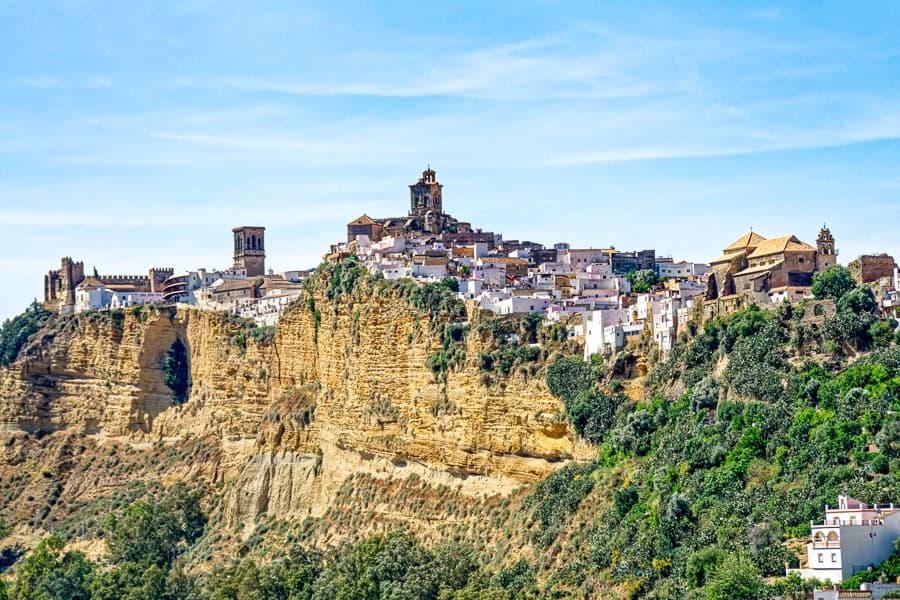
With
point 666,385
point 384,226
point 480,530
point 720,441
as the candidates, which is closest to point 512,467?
point 480,530

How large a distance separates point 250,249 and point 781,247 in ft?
138

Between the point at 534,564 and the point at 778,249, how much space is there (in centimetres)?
1541

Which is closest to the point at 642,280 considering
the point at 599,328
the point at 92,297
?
the point at 599,328

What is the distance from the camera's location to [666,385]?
5891 centimetres

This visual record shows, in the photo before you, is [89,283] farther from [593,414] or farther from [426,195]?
[593,414]

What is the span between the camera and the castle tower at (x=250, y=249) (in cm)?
9950

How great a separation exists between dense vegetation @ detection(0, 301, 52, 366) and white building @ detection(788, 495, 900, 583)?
60.4 meters

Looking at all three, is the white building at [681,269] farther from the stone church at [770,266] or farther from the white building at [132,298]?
the white building at [132,298]

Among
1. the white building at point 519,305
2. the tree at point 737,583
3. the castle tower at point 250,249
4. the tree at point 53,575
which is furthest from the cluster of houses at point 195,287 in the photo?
the tree at point 737,583

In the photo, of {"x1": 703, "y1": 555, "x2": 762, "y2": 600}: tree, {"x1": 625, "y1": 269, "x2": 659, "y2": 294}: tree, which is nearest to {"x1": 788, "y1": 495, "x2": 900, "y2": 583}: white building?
{"x1": 703, "y1": 555, "x2": 762, "y2": 600}: tree

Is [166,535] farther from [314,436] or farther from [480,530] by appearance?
[480,530]

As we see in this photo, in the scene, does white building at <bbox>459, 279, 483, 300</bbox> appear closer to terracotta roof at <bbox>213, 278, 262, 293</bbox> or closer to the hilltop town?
the hilltop town

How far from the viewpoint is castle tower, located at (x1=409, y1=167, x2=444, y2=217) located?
3649 inches

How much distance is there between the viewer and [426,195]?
9306 cm
